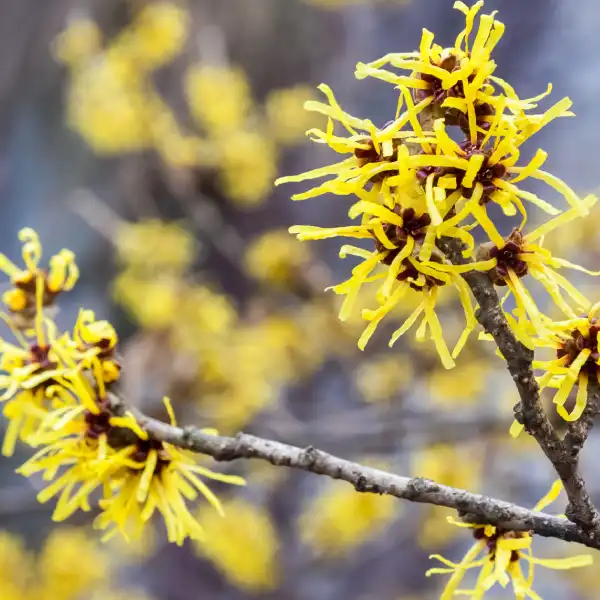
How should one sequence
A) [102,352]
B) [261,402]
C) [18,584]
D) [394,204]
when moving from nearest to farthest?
[394,204]
[102,352]
[261,402]
[18,584]

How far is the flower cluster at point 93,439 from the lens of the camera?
36cm

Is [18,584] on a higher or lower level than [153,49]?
lower

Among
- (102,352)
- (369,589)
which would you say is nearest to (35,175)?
(369,589)

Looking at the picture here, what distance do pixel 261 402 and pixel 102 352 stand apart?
68 centimetres

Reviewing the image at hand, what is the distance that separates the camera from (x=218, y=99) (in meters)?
1.24

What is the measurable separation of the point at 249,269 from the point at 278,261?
0.14 meters

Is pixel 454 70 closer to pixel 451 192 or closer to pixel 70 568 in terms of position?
pixel 451 192

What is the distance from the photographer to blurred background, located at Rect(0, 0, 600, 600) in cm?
102

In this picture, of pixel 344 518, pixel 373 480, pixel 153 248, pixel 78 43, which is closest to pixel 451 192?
pixel 373 480

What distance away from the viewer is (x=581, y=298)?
0.28 meters

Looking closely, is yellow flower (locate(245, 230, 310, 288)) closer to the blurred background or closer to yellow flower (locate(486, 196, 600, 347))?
the blurred background

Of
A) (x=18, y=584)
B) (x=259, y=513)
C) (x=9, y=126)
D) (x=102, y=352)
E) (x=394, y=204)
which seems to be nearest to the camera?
(x=394, y=204)

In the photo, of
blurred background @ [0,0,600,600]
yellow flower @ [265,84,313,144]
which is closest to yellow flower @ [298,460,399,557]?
blurred background @ [0,0,600,600]

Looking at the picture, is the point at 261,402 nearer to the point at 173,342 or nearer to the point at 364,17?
the point at 173,342
